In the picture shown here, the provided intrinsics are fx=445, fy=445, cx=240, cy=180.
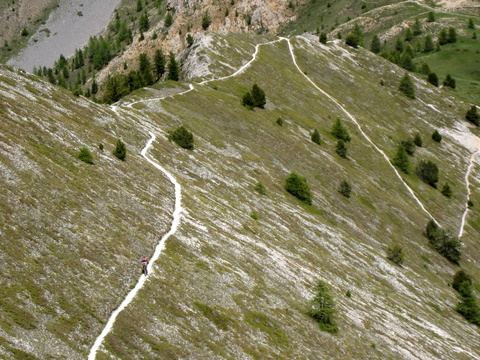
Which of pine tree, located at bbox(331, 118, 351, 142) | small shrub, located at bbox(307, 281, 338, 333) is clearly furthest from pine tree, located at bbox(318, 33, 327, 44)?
small shrub, located at bbox(307, 281, 338, 333)

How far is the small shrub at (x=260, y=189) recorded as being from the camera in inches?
2527

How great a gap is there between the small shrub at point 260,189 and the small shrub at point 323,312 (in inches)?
1037

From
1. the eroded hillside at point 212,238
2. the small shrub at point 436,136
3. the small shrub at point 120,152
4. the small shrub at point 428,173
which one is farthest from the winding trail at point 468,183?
the small shrub at point 120,152

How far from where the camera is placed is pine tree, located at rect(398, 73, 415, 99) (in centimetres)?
16050

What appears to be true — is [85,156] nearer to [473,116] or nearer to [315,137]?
[315,137]

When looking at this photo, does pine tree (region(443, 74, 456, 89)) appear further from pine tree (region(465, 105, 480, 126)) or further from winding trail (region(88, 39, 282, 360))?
winding trail (region(88, 39, 282, 360))

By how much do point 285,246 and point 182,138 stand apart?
975 inches

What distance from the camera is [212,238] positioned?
41.5 meters

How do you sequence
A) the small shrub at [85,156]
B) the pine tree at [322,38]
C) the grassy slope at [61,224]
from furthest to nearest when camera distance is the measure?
the pine tree at [322,38] < the small shrub at [85,156] < the grassy slope at [61,224]

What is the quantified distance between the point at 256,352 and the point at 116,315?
9.66m

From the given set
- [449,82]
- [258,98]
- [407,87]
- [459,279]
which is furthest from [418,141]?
[449,82]

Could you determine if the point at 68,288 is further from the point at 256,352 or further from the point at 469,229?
the point at 469,229

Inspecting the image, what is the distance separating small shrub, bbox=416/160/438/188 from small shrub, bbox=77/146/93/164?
9268 cm

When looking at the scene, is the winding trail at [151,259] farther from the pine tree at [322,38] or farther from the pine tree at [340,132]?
the pine tree at [322,38]
